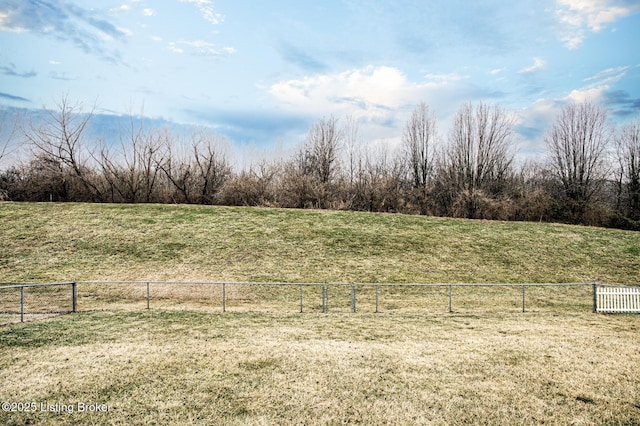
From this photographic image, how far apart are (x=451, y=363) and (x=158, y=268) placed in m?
20.7

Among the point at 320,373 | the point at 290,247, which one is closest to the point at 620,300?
the point at 320,373

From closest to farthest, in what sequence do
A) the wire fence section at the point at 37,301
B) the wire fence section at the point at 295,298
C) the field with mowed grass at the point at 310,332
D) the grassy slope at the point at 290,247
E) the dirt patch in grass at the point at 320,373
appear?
the dirt patch in grass at the point at 320,373
the field with mowed grass at the point at 310,332
the wire fence section at the point at 37,301
the wire fence section at the point at 295,298
the grassy slope at the point at 290,247

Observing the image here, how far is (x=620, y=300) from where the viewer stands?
19047 millimetres

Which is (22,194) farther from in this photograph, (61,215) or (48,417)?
(48,417)

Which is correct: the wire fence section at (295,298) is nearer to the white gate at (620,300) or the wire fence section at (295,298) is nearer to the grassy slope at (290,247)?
the white gate at (620,300)

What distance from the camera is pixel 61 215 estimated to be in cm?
3534

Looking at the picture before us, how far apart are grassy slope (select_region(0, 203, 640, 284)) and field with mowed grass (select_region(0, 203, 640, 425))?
0.18m

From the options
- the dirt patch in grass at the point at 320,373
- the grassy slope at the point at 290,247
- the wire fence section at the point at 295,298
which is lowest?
the wire fence section at the point at 295,298

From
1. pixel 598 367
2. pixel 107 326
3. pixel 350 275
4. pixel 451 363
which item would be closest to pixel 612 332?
pixel 598 367

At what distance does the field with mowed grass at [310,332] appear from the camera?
26.7 feet

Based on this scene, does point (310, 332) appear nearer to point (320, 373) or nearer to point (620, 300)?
point (320, 373)

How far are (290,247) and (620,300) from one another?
1936 cm

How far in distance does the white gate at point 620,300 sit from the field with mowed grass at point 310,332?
94 cm

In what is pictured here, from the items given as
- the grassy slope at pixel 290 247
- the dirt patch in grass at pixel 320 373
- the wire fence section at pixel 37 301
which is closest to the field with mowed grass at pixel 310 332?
the dirt patch in grass at pixel 320 373
